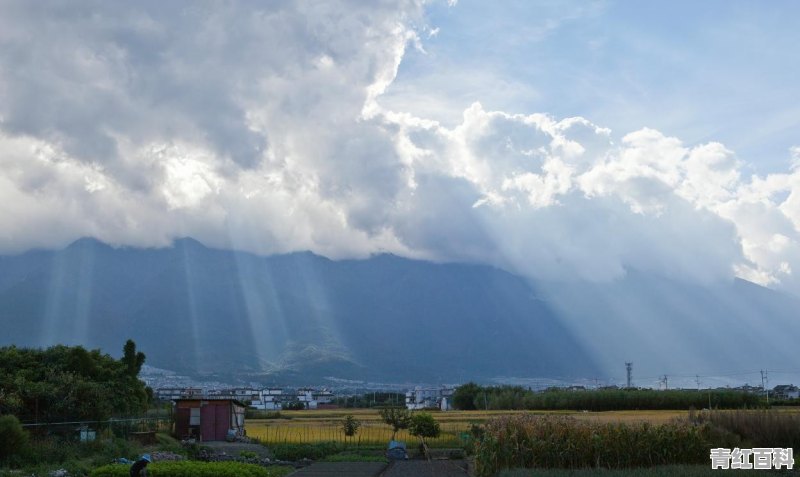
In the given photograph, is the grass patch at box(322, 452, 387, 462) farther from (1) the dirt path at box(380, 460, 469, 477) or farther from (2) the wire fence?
(2) the wire fence

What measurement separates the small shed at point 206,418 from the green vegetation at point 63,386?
447 cm

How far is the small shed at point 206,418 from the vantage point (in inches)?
1838

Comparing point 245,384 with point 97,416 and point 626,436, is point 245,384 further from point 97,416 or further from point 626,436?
point 626,436

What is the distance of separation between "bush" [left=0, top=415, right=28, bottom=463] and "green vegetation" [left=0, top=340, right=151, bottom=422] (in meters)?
3.63

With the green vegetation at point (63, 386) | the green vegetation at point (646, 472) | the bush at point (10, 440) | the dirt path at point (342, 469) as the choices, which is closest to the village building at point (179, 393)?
the green vegetation at point (63, 386)

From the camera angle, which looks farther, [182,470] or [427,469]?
[427,469]

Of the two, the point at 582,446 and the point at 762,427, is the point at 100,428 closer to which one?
the point at 582,446

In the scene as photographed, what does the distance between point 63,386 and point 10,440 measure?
6665mm

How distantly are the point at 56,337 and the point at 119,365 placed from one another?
6452 inches

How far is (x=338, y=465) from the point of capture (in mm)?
34281

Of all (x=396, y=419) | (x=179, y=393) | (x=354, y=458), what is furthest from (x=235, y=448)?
(x=179, y=393)

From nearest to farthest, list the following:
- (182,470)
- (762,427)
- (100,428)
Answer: (182,470) → (762,427) → (100,428)

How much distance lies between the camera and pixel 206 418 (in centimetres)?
4700

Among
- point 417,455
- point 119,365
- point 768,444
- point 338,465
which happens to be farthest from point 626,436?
point 119,365
